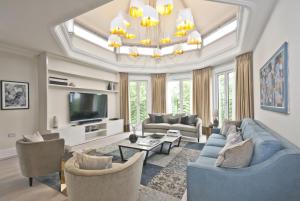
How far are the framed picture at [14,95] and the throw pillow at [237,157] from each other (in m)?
4.92

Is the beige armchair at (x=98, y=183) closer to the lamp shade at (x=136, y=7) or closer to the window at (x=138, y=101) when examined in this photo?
the lamp shade at (x=136, y=7)

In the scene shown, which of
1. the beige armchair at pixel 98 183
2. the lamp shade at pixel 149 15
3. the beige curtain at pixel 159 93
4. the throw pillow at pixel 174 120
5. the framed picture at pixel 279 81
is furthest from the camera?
the beige curtain at pixel 159 93

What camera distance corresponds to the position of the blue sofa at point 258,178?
1490 millimetres

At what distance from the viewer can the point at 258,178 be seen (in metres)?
1.58

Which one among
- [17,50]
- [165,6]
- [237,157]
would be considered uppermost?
[165,6]

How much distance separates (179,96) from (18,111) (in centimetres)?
581

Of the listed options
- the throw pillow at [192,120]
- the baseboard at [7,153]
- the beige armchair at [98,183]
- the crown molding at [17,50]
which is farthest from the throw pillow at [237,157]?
the crown molding at [17,50]

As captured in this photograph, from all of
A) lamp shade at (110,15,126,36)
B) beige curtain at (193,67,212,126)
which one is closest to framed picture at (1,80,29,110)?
lamp shade at (110,15,126,36)

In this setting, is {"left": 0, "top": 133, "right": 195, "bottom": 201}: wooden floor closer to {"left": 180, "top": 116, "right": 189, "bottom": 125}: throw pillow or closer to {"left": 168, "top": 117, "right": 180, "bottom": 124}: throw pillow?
{"left": 180, "top": 116, "right": 189, "bottom": 125}: throw pillow

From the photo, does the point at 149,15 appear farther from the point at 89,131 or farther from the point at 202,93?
the point at 89,131

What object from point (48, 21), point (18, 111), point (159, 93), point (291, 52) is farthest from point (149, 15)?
point (159, 93)

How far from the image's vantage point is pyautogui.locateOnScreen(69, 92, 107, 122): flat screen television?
5.09m

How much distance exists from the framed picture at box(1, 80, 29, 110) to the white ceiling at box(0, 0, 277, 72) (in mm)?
905

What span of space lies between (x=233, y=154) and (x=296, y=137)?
2.33 feet
